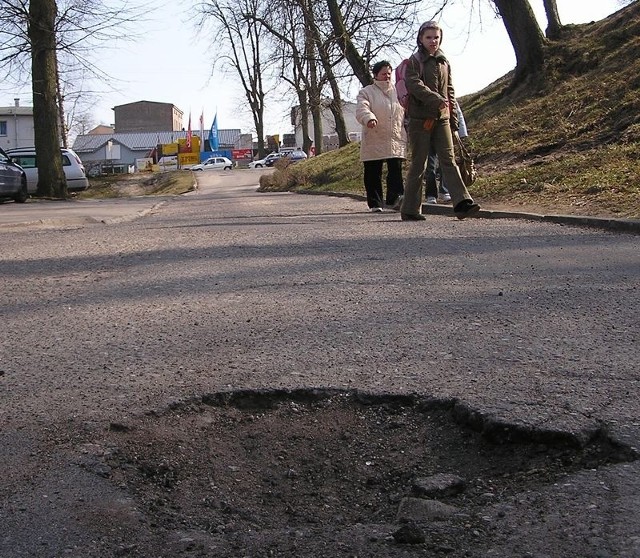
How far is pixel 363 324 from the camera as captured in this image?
4.38 metres

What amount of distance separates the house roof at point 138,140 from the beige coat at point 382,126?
Result: 348 ft

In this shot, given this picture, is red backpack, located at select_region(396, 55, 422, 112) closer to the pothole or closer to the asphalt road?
the asphalt road

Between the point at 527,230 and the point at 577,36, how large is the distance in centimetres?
1292

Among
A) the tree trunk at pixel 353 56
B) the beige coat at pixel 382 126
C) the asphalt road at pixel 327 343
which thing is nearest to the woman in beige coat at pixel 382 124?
the beige coat at pixel 382 126

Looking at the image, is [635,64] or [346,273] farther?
[635,64]

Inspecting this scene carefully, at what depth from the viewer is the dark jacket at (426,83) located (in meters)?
9.05

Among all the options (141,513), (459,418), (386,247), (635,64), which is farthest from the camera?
(635,64)

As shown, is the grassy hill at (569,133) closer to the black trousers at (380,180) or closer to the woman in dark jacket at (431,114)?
the black trousers at (380,180)

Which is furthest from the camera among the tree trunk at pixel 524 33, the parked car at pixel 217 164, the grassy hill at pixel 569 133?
the parked car at pixel 217 164

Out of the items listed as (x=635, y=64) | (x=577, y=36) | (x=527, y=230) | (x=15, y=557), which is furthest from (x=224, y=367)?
(x=577, y=36)

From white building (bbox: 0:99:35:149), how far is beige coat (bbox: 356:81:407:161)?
80186 millimetres

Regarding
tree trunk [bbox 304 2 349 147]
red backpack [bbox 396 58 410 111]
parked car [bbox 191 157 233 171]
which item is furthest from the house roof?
red backpack [bbox 396 58 410 111]

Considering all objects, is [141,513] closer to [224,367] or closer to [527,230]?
[224,367]

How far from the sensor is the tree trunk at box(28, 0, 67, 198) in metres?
23.1
